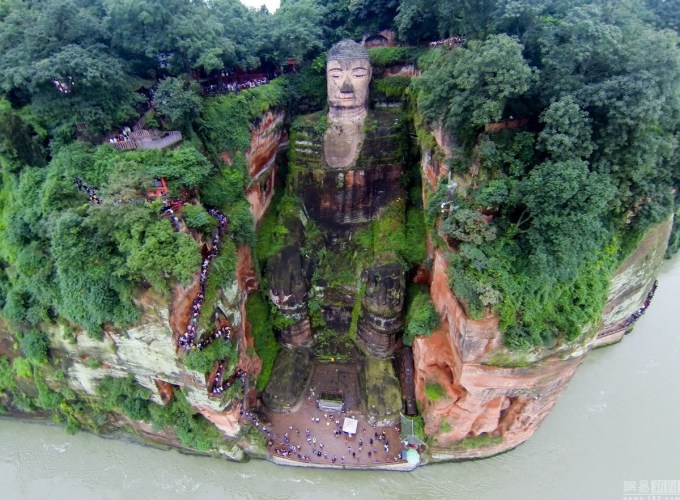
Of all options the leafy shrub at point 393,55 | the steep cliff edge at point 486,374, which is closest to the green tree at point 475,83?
the steep cliff edge at point 486,374

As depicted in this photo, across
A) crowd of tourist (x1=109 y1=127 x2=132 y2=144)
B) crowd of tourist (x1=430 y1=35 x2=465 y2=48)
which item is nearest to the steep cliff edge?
crowd of tourist (x1=430 y1=35 x2=465 y2=48)

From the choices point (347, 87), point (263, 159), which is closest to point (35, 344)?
point (263, 159)

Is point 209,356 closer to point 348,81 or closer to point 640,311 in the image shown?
point 348,81

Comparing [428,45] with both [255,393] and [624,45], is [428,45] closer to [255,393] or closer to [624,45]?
[624,45]

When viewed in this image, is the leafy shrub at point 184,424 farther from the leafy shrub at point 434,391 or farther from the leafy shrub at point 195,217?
the leafy shrub at point 434,391

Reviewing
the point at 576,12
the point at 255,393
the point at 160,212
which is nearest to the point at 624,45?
the point at 576,12

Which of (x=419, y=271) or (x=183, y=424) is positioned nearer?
(x=183, y=424)
